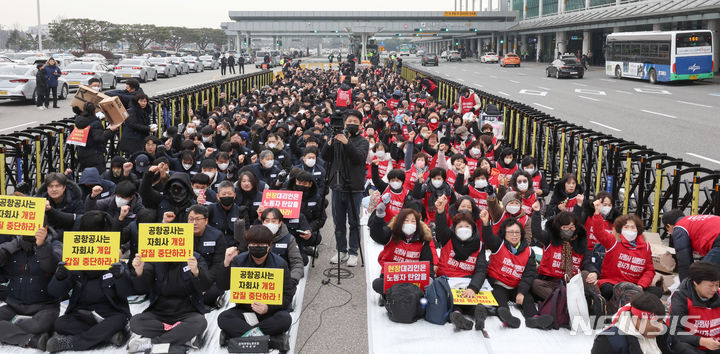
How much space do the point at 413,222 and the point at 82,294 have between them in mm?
3434

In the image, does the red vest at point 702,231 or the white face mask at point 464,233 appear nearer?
the red vest at point 702,231

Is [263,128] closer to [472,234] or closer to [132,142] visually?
[132,142]

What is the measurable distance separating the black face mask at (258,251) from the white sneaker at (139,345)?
126cm

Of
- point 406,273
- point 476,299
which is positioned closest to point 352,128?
point 406,273

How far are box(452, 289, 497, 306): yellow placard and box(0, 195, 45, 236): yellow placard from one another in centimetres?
421

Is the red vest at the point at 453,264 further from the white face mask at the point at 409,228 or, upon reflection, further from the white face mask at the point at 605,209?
the white face mask at the point at 605,209

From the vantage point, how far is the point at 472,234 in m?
7.29

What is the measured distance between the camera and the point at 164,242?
6.29 metres

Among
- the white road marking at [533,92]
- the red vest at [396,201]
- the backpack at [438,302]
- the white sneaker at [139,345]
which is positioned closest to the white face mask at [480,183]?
the red vest at [396,201]

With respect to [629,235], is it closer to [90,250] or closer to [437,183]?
[437,183]

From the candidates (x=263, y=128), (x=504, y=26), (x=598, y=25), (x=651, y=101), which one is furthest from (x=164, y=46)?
(x=263, y=128)

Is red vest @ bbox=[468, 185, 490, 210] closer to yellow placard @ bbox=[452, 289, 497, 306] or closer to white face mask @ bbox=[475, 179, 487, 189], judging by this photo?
white face mask @ bbox=[475, 179, 487, 189]

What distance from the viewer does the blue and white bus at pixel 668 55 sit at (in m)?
35.5

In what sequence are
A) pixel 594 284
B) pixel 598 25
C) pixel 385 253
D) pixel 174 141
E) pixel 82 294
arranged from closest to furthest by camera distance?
pixel 82 294 < pixel 594 284 < pixel 385 253 < pixel 174 141 < pixel 598 25
